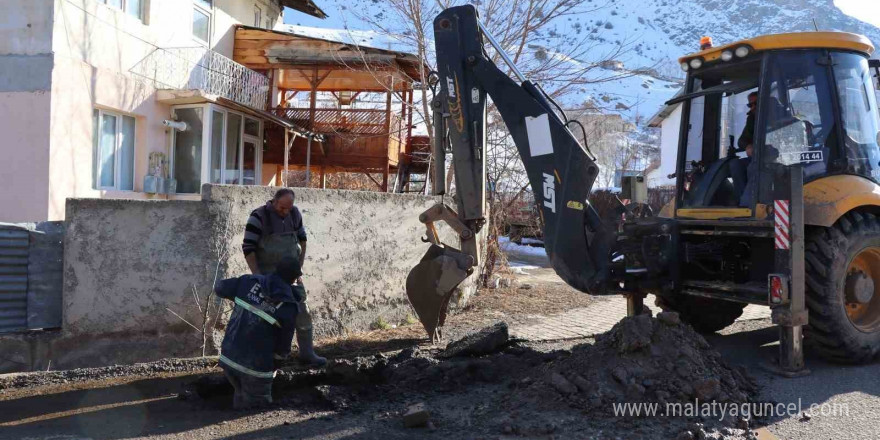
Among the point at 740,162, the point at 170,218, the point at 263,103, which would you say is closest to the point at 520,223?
the point at 263,103

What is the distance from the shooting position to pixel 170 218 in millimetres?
6309

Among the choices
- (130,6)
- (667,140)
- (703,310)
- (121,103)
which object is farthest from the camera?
(667,140)

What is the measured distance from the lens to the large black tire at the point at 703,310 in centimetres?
734

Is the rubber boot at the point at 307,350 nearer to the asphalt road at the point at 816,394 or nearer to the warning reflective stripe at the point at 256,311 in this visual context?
the warning reflective stripe at the point at 256,311

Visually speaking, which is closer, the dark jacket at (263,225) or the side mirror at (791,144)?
the dark jacket at (263,225)

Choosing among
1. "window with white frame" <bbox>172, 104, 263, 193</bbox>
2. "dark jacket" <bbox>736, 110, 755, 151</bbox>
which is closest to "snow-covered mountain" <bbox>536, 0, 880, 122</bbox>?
"window with white frame" <bbox>172, 104, 263, 193</bbox>

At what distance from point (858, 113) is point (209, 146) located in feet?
37.9

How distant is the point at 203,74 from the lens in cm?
1491

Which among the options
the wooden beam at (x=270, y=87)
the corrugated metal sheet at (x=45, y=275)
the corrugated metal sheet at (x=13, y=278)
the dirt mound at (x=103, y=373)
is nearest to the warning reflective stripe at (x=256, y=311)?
the dirt mound at (x=103, y=373)

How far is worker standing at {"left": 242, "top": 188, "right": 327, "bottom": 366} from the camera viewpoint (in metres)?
6.04

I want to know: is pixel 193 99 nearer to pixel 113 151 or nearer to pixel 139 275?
pixel 113 151

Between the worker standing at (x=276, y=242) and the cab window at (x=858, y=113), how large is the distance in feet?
16.8

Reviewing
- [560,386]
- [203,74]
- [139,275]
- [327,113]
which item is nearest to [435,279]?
[560,386]

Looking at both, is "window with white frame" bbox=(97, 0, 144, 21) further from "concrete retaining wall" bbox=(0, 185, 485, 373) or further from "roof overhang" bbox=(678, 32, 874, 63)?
"roof overhang" bbox=(678, 32, 874, 63)
